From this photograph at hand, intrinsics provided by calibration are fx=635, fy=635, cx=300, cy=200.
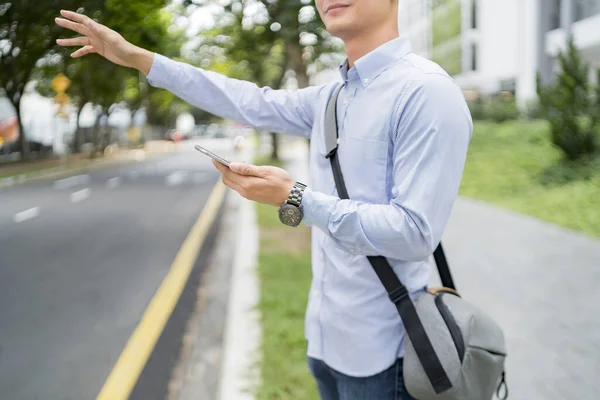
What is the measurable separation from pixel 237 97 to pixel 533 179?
12189 millimetres

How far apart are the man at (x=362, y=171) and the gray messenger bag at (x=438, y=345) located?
0.05m

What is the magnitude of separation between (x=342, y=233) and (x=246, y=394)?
2432mm

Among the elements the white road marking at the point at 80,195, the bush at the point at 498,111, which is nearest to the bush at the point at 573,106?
the bush at the point at 498,111

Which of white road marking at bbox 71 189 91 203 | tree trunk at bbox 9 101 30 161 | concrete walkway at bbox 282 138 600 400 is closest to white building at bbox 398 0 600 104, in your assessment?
concrete walkway at bbox 282 138 600 400

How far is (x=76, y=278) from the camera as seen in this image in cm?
668

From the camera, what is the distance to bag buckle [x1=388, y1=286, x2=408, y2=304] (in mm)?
1459

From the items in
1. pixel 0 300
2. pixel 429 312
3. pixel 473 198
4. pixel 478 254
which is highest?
pixel 429 312

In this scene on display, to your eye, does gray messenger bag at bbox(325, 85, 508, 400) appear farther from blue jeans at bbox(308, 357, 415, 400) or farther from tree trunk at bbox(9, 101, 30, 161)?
tree trunk at bbox(9, 101, 30, 161)

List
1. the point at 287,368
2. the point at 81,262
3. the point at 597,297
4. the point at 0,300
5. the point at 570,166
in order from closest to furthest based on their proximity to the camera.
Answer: the point at 287,368, the point at 597,297, the point at 0,300, the point at 81,262, the point at 570,166

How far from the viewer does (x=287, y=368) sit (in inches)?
151

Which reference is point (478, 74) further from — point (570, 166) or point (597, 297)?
point (597, 297)

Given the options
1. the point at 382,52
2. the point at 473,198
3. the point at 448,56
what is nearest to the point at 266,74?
the point at 473,198

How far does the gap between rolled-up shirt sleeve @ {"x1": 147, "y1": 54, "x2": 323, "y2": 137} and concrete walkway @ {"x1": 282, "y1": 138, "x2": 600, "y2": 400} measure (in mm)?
2481

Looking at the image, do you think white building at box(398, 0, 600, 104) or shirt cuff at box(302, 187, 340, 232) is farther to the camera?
white building at box(398, 0, 600, 104)
